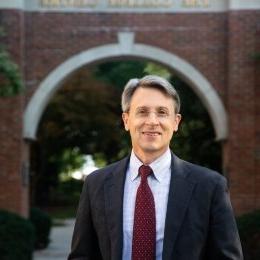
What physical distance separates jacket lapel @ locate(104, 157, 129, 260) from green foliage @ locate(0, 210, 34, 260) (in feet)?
27.4

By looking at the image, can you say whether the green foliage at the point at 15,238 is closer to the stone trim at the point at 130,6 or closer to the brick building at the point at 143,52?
the brick building at the point at 143,52

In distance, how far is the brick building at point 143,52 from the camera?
1470 centimetres

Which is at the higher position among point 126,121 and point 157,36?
point 157,36

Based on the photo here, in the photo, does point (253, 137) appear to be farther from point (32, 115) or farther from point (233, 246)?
point (233, 246)

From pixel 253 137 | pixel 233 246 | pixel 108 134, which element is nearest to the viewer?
pixel 233 246

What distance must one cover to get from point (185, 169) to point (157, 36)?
461 inches

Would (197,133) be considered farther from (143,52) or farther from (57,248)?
(143,52)

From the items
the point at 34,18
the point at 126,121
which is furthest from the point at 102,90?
the point at 126,121

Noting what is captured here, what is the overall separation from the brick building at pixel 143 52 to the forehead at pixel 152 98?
37.4 feet

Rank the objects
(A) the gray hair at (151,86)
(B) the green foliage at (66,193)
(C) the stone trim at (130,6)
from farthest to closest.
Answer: (B) the green foliage at (66,193) → (C) the stone trim at (130,6) → (A) the gray hair at (151,86)

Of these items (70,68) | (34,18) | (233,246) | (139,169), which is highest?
(34,18)

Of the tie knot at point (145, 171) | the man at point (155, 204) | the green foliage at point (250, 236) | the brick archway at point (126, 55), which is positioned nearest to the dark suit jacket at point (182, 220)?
the man at point (155, 204)

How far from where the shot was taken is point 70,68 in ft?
49.1

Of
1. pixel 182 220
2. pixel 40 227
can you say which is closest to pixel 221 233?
pixel 182 220
